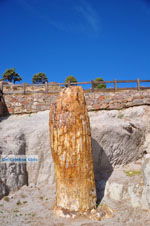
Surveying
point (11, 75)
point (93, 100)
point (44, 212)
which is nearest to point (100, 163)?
point (44, 212)

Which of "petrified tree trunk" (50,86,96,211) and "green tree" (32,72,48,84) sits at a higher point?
"green tree" (32,72,48,84)

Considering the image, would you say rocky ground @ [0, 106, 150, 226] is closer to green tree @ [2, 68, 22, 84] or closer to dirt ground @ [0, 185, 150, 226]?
dirt ground @ [0, 185, 150, 226]

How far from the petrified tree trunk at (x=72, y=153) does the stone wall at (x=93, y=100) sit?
6.37 metres

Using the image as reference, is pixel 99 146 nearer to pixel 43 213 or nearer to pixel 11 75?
pixel 43 213

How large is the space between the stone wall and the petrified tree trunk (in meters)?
6.37

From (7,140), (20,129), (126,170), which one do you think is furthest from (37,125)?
(126,170)

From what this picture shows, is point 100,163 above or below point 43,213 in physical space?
above

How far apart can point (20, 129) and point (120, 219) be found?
654 cm

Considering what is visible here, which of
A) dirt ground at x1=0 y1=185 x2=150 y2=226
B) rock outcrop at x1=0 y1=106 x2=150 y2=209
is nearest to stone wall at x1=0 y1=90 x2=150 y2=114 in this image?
rock outcrop at x1=0 y1=106 x2=150 y2=209

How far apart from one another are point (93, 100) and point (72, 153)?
7.62 metres

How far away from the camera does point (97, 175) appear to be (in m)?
8.95

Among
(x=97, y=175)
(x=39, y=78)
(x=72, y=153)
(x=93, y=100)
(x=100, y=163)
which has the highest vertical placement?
(x=39, y=78)

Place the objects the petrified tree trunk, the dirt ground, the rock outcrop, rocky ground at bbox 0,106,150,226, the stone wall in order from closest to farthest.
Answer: the dirt ground < rocky ground at bbox 0,106,150,226 < the petrified tree trunk < the rock outcrop < the stone wall

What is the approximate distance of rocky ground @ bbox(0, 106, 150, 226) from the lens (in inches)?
270
